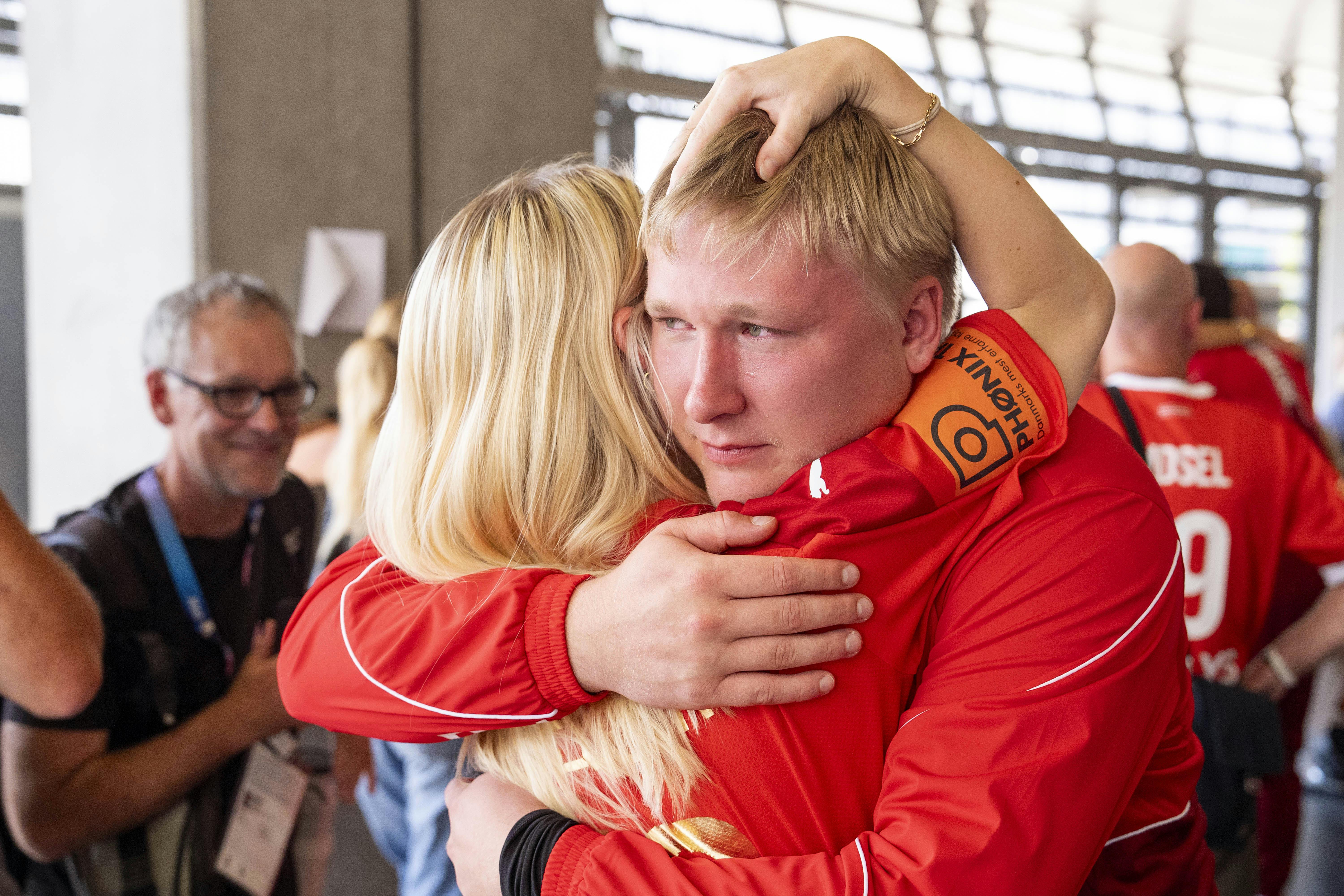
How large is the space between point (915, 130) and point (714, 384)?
1.24 feet

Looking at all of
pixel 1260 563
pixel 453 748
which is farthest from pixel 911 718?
pixel 1260 563

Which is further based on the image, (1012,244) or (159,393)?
(159,393)

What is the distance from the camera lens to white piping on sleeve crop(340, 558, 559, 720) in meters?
1.10

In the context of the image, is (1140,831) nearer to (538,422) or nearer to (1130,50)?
(538,422)

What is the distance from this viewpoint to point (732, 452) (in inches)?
43.4

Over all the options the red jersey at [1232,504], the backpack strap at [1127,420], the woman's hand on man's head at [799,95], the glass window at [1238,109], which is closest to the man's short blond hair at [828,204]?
the woman's hand on man's head at [799,95]

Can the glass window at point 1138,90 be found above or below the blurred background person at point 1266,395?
above

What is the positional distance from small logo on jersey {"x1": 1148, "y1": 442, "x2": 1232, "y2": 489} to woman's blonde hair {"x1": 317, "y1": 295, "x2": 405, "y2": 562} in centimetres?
206

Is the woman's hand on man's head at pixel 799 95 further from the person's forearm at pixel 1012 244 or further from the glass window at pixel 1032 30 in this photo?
the glass window at pixel 1032 30

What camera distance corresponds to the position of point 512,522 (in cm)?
125

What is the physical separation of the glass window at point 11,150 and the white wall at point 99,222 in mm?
1146

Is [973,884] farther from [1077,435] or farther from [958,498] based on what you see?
[1077,435]

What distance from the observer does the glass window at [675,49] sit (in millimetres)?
7570

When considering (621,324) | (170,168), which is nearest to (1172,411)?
(621,324)
